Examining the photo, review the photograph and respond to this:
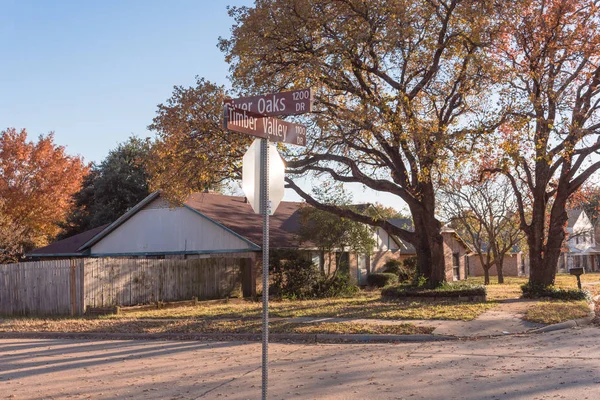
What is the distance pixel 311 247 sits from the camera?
3045 cm

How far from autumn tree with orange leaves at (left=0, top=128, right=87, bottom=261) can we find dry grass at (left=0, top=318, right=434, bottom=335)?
2130 centimetres

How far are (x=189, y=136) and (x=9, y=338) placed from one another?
7797mm

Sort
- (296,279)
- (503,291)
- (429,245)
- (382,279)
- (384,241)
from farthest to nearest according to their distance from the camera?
(384,241) < (382,279) < (296,279) < (503,291) < (429,245)

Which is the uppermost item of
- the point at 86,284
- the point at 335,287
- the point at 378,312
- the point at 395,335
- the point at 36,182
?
the point at 36,182

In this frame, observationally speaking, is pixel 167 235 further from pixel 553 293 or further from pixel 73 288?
pixel 553 293

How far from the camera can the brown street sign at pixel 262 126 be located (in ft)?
20.1

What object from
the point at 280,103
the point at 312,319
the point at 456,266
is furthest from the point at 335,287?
the point at 280,103

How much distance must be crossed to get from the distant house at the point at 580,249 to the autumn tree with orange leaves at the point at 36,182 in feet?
166

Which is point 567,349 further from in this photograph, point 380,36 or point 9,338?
point 9,338

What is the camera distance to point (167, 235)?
105 ft

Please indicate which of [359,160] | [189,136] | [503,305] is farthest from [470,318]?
[189,136]

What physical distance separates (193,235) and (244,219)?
2.69 meters

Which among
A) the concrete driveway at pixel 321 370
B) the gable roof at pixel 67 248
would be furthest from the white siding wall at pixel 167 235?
the concrete driveway at pixel 321 370

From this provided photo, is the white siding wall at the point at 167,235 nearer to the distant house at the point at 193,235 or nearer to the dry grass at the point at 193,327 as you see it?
the distant house at the point at 193,235
